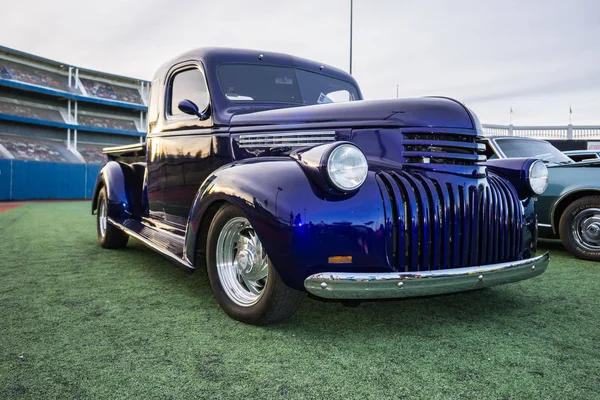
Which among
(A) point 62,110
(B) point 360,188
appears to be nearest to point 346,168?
(B) point 360,188

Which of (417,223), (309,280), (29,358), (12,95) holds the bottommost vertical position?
(29,358)

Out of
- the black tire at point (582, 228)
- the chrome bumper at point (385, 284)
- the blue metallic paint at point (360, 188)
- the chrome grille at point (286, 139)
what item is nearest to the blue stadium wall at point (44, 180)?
the blue metallic paint at point (360, 188)

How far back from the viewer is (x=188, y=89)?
13.8 ft

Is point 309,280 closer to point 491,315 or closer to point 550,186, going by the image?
point 491,315

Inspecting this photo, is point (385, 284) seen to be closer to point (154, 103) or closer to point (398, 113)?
point (398, 113)

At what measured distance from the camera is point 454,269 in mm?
2484

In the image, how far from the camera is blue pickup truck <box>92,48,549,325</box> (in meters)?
2.38

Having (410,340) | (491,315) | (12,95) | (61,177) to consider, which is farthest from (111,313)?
(12,95)

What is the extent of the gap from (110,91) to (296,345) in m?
47.4

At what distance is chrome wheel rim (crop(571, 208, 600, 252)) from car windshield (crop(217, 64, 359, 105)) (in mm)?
3140

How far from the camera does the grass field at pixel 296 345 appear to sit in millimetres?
1947

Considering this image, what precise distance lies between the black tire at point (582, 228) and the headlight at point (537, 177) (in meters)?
2.18

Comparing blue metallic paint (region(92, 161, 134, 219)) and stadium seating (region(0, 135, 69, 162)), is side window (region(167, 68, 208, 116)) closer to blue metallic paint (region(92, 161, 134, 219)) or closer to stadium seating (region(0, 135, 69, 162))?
blue metallic paint (region(92, 161, 134, 219))

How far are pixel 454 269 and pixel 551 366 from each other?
0.60 m
